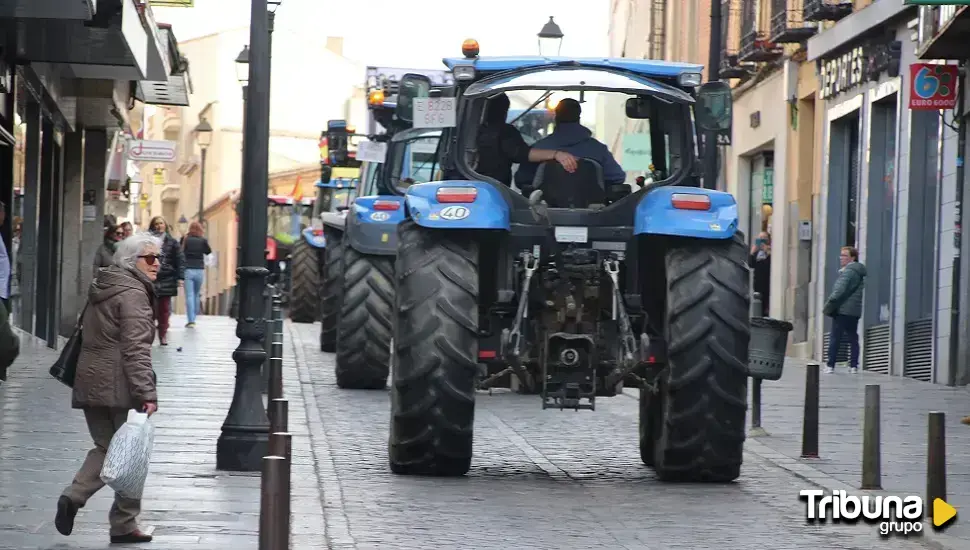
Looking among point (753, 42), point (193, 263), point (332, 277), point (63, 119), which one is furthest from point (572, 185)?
point (753, 42)

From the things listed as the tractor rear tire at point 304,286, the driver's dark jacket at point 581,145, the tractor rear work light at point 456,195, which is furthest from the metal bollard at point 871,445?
the tractor rear tire at point 304,286

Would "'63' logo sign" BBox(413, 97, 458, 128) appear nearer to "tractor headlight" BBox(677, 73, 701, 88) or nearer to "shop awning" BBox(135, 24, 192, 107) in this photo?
"tractor headlight" BBox(677, 73, 701, 88)

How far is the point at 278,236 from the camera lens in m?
41.7

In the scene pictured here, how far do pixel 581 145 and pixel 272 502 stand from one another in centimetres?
648

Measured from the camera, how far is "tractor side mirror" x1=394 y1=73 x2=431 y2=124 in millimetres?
12133

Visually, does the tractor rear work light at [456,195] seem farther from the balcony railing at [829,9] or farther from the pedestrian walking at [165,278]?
the balcony railing at [829,9]

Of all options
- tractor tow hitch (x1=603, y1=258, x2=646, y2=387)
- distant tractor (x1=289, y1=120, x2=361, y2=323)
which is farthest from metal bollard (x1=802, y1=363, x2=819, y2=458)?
distant tractor (x1=289, y1=120, x2=361, y2=323)

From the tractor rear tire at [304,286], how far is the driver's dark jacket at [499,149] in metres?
18.2

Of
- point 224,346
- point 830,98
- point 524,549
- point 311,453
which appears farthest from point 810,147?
point 524,549

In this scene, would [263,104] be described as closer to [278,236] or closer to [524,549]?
[524,549]

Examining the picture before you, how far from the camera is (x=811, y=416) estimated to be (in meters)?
12.7

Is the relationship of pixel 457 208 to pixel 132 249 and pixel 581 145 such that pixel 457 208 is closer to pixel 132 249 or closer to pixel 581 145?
pixel 581 145

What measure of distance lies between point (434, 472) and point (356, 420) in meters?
3.81

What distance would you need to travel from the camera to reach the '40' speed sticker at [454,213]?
11.0 metres
